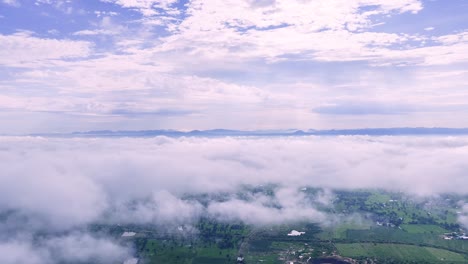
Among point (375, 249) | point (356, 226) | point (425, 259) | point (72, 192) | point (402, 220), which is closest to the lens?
point (425, 259)

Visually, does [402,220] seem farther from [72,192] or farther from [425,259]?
[72,192]

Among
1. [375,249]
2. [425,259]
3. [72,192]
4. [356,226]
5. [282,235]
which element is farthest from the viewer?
[72,192]

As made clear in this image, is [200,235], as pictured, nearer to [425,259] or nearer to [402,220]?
[425,259]

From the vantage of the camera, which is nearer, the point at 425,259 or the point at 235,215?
the point at 425,259

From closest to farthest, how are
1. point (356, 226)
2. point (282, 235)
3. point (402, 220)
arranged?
point (282, 235) → point (356, 226) → point (402, 220)

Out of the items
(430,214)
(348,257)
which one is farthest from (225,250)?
(430,214)

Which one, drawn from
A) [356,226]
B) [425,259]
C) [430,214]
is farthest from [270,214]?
[430,214]
